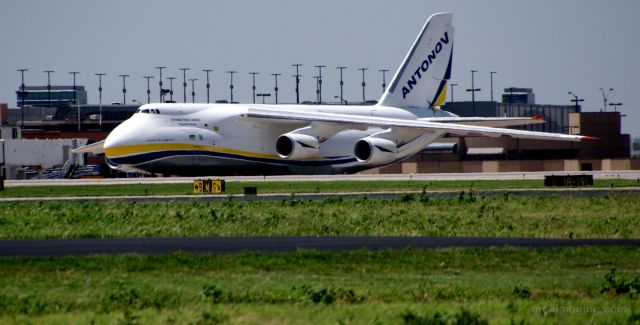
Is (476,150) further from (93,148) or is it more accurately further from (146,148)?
(146,148)

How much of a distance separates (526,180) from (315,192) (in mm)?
14857

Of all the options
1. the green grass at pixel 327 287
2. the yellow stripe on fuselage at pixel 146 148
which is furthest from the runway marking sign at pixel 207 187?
the green grass at pixel 327 287

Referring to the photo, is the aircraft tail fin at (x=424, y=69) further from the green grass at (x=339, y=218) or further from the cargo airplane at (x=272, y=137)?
the green grass at (x=339, y=218)

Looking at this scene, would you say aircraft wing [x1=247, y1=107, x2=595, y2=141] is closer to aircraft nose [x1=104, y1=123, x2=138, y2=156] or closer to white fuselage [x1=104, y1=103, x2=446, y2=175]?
white fuselage [x1=104, y1=103, x2=446, y2=175]

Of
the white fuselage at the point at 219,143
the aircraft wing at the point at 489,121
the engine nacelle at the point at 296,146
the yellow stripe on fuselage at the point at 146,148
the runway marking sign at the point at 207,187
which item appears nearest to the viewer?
the runway marking sign at the point at 207,187

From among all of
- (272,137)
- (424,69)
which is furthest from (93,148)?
(424,69)

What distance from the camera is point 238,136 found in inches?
2611

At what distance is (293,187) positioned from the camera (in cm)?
5622

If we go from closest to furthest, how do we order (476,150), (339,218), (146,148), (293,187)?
(339,218) < (293,187) < (146,148) < (476,150)

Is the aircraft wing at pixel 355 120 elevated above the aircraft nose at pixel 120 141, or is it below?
above

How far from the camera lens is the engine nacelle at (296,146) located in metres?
66.0

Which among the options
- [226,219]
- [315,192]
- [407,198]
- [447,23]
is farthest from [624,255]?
[447,23]

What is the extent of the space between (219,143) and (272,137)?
3.84m

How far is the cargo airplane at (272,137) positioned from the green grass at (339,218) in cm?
1932
